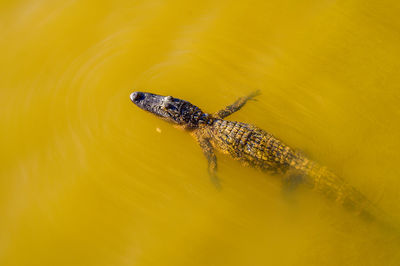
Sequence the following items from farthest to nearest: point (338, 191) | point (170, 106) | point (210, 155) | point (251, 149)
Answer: point (170, 106), point (210, 155), point (251, 149), point (338, 191)

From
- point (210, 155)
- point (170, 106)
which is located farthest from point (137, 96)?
point (210, 155)

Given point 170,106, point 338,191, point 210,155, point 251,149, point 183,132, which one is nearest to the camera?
point 338,191

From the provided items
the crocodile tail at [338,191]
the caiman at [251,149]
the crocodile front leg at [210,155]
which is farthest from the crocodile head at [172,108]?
the crocodile tail at [338,191]

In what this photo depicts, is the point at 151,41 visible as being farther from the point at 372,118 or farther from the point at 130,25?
the point at 372,118

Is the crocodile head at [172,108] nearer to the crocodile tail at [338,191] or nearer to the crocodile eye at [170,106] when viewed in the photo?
the crocodile eye at [170,106]

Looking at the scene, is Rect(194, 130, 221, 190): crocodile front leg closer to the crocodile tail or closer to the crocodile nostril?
the crocodile nostril

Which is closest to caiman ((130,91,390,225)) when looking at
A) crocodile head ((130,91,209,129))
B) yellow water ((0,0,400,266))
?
crocodile head ((130,91,209,129))

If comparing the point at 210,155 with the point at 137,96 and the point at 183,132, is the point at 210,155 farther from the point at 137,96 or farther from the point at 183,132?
the point at 137,96

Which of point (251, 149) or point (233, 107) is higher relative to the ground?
point (233, 107)
